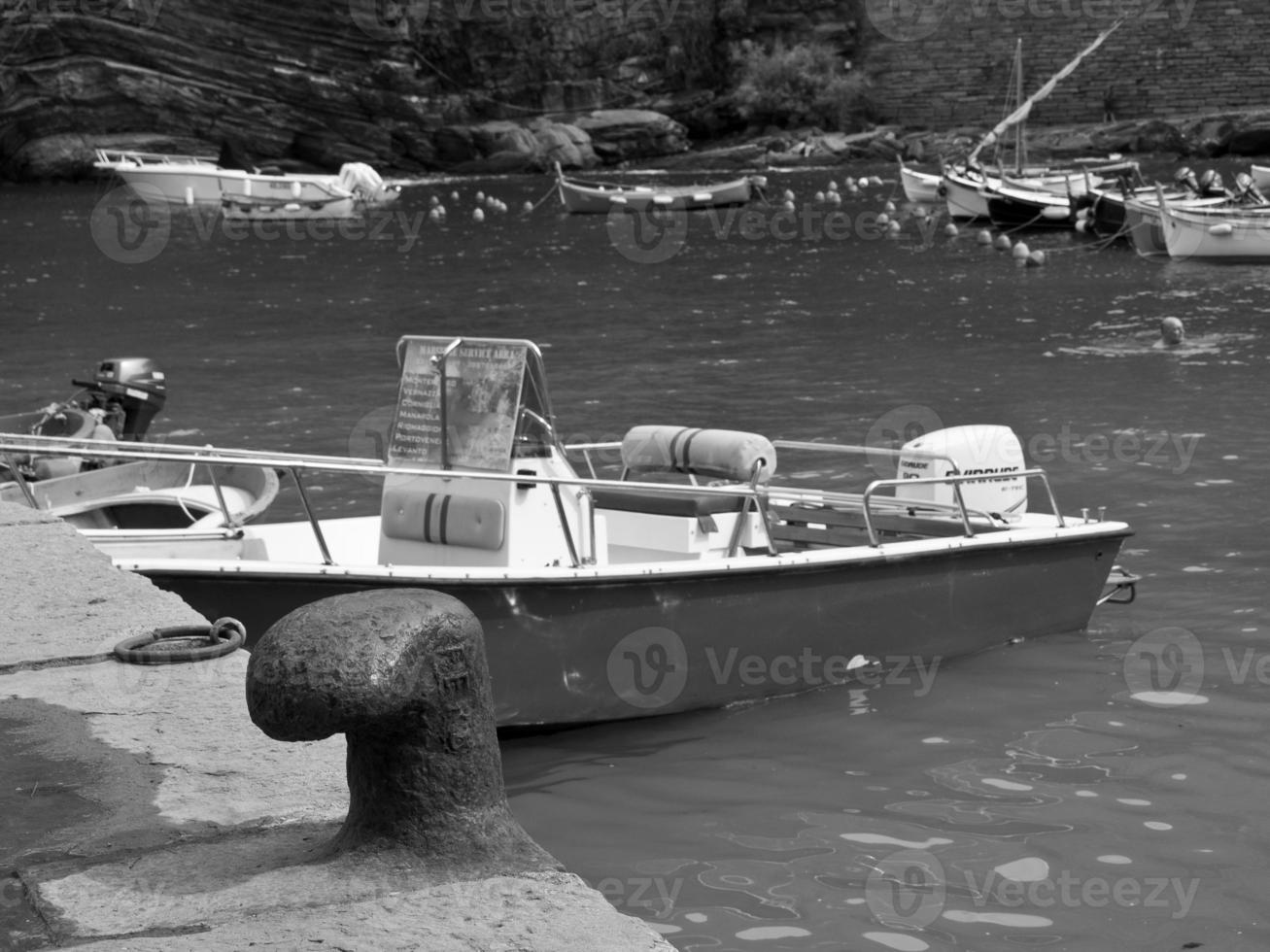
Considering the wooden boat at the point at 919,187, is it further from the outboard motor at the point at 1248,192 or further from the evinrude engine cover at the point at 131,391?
the evinrude engine cover at the point at 131,391

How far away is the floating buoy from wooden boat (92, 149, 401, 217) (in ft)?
82.9

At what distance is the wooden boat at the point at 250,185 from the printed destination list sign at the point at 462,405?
3267cm

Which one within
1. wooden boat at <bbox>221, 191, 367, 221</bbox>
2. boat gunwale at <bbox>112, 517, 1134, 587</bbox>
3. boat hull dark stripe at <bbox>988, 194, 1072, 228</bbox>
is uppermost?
wooden boat at <bbox>221, 191, 367, 221</bbox>

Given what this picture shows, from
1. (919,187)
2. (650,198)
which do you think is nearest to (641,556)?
(919,187)

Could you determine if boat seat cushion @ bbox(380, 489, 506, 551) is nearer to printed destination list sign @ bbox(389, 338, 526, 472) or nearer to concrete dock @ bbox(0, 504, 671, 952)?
printed destination list sign @ bbox(389, 338, 526, 472)

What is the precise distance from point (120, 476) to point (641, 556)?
11.7 feet

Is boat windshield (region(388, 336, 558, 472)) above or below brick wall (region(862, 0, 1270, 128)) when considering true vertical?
below

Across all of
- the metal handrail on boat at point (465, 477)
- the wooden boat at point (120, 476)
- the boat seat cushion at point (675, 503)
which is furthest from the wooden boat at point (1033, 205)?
the boat seat cushion at point (675, 503)

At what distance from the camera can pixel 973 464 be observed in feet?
28.5

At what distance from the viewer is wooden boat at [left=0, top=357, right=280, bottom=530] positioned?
9.18 meters

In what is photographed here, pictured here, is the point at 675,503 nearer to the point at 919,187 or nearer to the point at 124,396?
the point at 124,396

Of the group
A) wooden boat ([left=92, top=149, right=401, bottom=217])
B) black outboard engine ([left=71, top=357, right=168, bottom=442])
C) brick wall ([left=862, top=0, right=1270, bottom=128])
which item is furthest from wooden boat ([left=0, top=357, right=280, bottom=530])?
brick wall ([left=862, top=0, right=1270, bottom=128])

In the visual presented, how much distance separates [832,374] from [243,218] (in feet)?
82.5

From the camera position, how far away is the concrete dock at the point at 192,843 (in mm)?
3062
